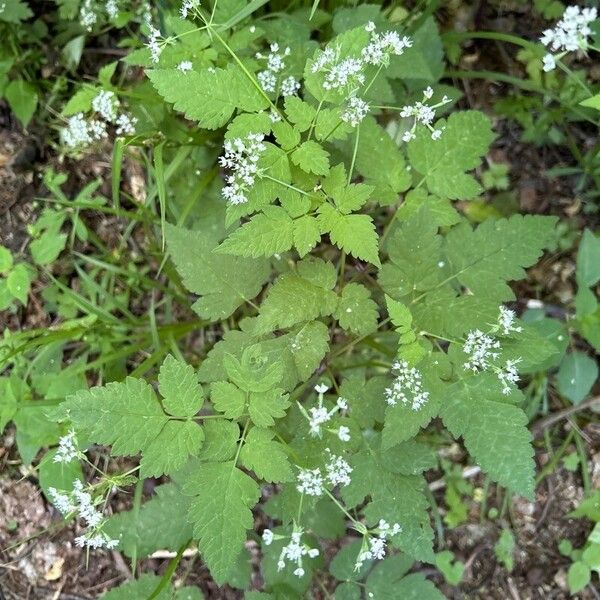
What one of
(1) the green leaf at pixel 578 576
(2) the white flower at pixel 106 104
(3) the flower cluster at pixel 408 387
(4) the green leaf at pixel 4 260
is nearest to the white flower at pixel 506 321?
(3) the flower cluster at pixel 408 387

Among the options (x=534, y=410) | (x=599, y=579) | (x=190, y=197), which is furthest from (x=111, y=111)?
(x=599, y=579)

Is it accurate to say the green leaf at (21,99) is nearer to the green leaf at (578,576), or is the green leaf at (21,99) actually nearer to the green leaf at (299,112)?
the green leaf at (299,112)

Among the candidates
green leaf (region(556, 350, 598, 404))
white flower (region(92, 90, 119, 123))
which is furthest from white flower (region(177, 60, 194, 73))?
green leaf (region(556, 350, 598, 404))

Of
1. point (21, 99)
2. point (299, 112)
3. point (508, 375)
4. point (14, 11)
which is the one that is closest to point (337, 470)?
point (508, 375)

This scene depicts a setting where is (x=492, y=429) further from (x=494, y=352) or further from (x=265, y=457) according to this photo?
(x=265, y=457)

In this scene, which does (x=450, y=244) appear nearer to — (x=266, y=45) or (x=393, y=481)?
(x=393, y=481)
